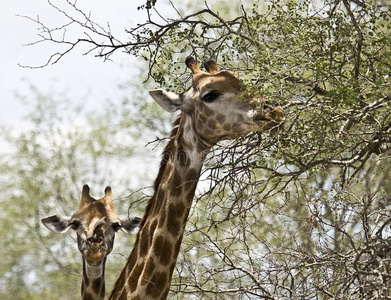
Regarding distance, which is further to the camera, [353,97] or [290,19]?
[290,19]

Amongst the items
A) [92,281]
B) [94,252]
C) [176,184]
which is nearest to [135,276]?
[176,184]

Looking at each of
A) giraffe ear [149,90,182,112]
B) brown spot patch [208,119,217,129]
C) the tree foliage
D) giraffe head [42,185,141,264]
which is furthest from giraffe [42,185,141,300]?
brown spot patch [208,119,217,129]

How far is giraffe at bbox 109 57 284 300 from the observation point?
21.8 ft

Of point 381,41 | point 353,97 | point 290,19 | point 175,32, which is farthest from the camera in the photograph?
point 175,32

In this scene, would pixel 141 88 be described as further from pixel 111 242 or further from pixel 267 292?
pixel 267 292

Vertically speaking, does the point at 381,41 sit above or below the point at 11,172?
below

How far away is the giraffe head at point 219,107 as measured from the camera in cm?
655

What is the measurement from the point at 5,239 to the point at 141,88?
19.5ft

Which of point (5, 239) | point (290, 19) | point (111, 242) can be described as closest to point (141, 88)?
point (5, 239)

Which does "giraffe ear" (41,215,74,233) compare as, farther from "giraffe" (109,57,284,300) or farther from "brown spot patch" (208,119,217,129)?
"brown spot patch" (208,119,217,129)

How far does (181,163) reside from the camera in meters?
6.86

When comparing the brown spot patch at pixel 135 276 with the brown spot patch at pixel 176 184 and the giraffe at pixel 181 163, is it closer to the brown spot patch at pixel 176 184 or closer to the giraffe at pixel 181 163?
the giraffe at pixel 181 163

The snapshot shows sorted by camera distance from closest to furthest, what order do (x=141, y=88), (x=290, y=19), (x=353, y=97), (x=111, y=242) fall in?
(x=353, y=97), (x=290, y=19), (x=111, y=242), (x=141, y=88)

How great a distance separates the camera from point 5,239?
73.3 ft
